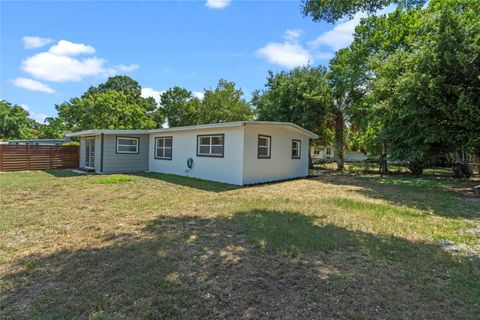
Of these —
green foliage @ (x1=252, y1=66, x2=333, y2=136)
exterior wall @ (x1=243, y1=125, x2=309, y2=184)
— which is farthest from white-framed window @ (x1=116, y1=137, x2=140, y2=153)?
green foliage @ (x1=252, y1=66, x2=333, y2=136)

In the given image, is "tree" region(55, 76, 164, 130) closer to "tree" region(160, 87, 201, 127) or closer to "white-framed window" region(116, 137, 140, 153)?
"tree" region(160, 87, 201, 127)

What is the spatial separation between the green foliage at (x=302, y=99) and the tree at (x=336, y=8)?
10.1 m

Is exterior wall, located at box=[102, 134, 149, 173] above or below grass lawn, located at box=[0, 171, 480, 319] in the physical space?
above

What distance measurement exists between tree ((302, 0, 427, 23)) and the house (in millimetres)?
4181

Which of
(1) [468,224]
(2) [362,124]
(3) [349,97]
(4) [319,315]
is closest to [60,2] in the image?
(4) [319,315]

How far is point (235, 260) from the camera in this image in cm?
378

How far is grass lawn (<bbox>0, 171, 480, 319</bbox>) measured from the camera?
2.70 metres

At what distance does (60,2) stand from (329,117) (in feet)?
54.7

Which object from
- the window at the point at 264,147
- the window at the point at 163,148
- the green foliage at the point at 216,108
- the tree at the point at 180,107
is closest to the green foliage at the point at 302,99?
the window at the point at 264,147

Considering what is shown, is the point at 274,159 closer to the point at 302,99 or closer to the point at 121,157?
the point at 302,99

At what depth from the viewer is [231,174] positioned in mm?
11539

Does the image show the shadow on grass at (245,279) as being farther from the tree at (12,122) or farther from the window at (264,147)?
the tree at (12,122)

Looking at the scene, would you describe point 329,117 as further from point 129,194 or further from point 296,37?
point 129,194

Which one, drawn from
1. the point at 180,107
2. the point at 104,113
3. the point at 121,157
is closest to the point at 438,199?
the point at 121,157
